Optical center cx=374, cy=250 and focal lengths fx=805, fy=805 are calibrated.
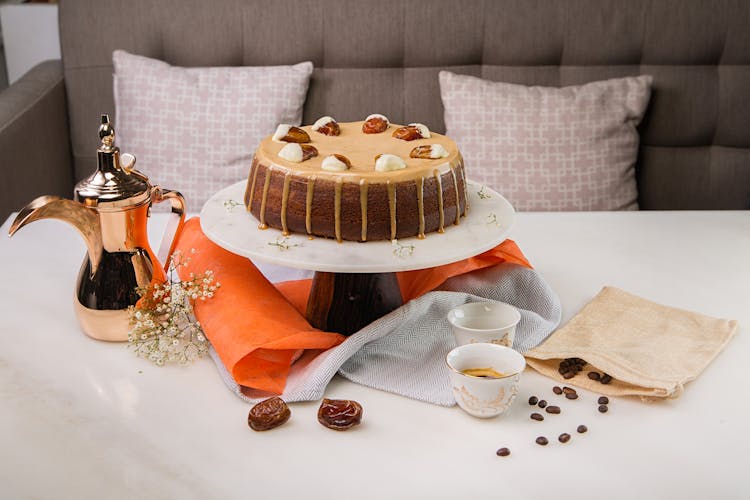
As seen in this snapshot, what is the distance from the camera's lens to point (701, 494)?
82 centimetres

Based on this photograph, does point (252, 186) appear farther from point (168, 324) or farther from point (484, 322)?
point (484, 322)

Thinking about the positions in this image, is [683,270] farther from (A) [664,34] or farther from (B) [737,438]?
(A) [664,34]

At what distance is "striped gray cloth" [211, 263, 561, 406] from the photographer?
3.32 feet

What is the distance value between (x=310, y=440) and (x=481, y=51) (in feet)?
5.37

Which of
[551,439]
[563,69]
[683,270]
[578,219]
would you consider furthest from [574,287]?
[563,69]

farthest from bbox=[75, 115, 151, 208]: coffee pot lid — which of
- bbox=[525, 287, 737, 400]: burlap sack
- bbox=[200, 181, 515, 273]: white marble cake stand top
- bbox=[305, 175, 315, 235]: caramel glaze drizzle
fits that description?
bbox=[525, 287, 737, 400]: burlap sack

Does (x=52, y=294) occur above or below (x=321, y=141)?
below

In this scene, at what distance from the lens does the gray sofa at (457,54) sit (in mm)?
2250

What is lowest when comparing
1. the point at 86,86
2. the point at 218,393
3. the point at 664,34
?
the point at 218,393

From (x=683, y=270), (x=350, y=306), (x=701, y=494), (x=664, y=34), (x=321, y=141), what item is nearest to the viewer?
(x=701, y=494)

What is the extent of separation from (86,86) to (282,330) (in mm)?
1582

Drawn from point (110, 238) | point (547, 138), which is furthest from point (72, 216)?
point (547, 138)

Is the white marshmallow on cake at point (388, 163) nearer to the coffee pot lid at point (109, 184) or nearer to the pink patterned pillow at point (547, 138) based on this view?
the coffee pot lid at point (109, 184)

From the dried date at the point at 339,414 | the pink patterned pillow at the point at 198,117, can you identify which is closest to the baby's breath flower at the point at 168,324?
the dried date at the point at 339,414
